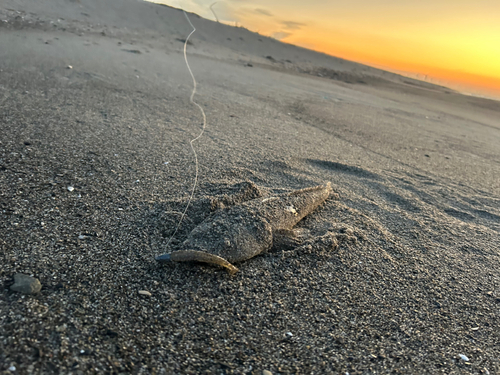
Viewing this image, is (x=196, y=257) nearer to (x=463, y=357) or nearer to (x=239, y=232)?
(x=239, y=232)

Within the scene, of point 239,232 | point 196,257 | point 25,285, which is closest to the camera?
point 25,285

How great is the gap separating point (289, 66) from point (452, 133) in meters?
8.54

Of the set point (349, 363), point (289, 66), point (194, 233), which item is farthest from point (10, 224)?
point (289, 66)

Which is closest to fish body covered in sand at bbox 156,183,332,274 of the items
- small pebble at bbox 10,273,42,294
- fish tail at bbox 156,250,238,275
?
fish tail at bbox 156,250,238,275

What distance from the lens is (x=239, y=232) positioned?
79.0 inches

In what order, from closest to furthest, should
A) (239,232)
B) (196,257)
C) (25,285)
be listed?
(25,285)
(196,257)
(239,232)

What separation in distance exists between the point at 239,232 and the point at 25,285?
108cm

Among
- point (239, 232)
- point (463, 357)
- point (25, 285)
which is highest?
point (239, 232)

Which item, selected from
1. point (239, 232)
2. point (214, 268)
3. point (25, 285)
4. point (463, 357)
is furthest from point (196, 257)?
point (463, 357)

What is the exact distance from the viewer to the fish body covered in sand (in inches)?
72.9

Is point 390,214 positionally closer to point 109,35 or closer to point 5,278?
point 5,278

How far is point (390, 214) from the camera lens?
2.82 metres

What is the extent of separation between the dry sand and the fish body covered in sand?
8 centimetres

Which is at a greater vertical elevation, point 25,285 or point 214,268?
point 214,268
